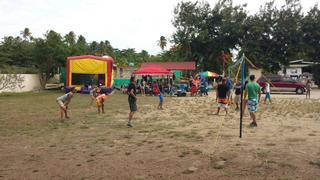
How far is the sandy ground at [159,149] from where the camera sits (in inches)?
256

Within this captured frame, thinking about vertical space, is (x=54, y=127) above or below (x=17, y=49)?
below

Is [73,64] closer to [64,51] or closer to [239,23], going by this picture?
[64,51]

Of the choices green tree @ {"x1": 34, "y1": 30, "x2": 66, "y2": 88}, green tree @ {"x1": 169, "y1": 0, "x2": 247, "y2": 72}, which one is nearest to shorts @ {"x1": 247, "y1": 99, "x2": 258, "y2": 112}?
green tree @ {"x1": 34, "y1": 30, "x2": 66, "y2": 88}

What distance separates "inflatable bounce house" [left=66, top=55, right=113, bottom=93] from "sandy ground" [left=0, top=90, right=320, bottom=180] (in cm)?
1812

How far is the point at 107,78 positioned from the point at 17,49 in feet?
61.5

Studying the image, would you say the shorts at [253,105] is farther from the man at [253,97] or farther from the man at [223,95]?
the man at [223,95]

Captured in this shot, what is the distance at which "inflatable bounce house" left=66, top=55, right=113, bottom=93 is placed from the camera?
31.3 metres

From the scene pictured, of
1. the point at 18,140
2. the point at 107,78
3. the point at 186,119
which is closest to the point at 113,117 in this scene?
the point at 186,119

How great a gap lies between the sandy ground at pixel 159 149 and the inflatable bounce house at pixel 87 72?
18.1 metres

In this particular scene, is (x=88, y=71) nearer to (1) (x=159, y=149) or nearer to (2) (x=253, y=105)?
(2) (x=253, y=105)

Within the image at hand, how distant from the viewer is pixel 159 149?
27.2 feet

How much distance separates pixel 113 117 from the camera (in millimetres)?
14461

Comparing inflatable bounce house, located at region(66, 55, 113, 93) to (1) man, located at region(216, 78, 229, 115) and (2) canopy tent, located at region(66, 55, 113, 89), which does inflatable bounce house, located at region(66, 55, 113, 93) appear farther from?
(1) man, located at region(216, 78, 229, 115)

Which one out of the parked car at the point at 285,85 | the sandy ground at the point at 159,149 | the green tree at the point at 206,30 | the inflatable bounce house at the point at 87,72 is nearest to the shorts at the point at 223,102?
the sandy ground at the point at 159,149
